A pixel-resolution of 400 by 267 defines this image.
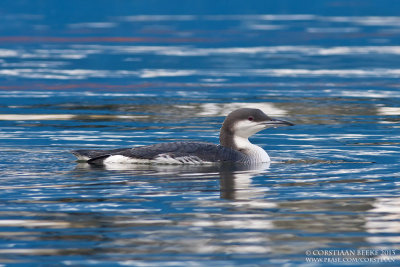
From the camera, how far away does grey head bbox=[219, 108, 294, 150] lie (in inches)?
513

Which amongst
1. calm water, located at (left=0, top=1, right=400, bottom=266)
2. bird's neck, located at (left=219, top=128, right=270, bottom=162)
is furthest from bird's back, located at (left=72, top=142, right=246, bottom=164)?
bird's neck, located at (left=219, top=128, right=270, bottom=162)

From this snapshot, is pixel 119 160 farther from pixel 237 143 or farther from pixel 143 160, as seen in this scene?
pixel 237 143

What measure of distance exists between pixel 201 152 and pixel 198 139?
2.64 m

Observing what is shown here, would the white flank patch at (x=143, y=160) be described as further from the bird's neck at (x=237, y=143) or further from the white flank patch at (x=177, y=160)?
the bird's neck at (x=237, y=143)

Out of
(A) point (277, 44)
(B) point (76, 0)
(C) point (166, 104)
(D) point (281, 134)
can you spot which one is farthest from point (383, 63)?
(B) point (76, 0)

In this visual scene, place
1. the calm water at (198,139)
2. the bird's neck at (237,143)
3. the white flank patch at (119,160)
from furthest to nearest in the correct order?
1. the bird's neck at (237,143)
2. the white flank patch at (119,160)
3. the calm water at (198,139)

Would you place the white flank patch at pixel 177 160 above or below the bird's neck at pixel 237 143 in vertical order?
below

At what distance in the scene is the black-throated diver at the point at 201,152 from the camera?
488 inches

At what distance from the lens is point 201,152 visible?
12.5 m

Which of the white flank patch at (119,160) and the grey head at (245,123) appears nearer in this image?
the white flank patch at (119,160)

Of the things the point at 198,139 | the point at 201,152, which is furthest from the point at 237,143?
the point at 198,139

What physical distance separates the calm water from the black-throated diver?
0.43ft

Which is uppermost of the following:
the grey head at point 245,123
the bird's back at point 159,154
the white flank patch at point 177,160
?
the grey head at point 245,123

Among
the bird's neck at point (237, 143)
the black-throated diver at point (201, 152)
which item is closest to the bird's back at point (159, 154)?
the black-throated diver at point (201, 152)
